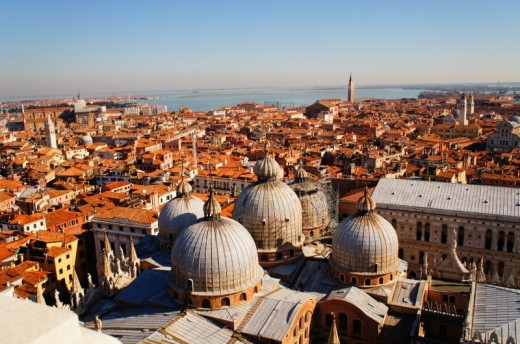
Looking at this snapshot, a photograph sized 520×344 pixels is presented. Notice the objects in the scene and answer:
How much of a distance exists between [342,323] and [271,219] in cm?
564

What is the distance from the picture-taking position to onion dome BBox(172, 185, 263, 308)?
1714 cm

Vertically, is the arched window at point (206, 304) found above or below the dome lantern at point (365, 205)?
below

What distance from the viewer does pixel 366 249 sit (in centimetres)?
1959

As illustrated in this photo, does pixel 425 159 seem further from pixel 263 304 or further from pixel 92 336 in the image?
pixel 92 336

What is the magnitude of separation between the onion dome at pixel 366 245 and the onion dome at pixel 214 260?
170 inches

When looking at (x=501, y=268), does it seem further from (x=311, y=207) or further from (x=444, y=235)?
(x=311, y=207)

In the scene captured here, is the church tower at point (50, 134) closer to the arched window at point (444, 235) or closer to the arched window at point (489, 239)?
the arched window at point (444, 235)

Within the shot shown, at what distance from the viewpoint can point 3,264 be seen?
30875mm

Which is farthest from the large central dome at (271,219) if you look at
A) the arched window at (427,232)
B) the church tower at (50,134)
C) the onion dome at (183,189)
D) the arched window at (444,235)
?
the church tower at (50,134)

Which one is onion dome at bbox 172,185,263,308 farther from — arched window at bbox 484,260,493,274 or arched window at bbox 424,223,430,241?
arched window at bbox 484,260,493,274

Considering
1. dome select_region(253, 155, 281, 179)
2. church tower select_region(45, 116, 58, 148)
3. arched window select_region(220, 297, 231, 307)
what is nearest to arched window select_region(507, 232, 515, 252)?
dome select_region(253, 155, 281, 179)

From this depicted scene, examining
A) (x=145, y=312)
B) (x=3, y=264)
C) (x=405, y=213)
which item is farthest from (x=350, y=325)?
(x=3, y=264)

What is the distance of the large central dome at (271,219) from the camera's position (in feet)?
70.5

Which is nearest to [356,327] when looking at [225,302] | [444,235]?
[225,302]
